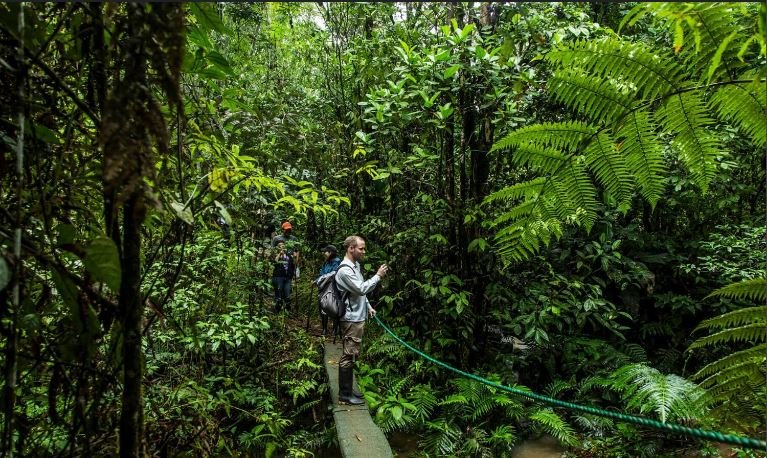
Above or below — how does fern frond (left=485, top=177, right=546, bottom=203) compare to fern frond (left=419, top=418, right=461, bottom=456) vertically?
above

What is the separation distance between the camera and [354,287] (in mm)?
4543

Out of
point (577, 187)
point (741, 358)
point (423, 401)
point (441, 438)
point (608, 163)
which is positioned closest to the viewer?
point (741, 358)

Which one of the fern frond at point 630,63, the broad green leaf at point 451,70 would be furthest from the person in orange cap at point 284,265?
the fern frond at point 630,63

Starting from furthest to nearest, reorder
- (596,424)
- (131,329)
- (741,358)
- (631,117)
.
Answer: (596,424)
(631,117)
(741,358)
(131,329)

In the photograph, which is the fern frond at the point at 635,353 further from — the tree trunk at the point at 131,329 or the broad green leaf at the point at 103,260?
the broad green leaf at the point at 103,260

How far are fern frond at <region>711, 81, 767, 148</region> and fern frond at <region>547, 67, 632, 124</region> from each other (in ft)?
1.19

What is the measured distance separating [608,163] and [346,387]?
3.60 meters

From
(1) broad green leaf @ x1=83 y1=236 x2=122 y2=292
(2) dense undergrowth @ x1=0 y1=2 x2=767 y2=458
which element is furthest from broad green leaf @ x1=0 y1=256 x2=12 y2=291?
(1) broad green leaf @ x1=83 y1=236 x2=122 y2=292

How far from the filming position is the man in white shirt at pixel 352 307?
4562mm

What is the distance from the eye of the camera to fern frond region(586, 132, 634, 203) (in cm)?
203

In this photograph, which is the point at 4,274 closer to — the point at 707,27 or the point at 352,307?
the point at 707,27

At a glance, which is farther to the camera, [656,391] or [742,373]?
[656,391]

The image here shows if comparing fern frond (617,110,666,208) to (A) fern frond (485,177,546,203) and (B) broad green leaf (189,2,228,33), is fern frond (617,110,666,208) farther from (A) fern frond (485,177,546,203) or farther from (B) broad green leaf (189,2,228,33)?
(B) broad green leaf (189,2,228,33)

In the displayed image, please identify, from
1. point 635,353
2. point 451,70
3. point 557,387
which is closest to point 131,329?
point 451,70
